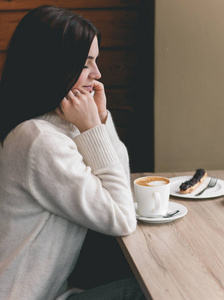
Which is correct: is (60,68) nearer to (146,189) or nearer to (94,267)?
(146,189)

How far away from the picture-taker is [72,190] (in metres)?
0.96

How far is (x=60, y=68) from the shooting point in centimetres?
104

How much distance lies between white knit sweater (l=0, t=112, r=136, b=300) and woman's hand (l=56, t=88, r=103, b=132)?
9 cm

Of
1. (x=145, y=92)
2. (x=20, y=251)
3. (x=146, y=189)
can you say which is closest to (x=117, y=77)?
(x=145, y=92)

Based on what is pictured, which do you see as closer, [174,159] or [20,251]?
[20,251]

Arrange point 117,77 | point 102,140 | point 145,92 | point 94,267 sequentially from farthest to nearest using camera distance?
point 117,77, point 145,92, point 94,267, point 102,140

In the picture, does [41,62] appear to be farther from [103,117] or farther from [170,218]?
[170,218]

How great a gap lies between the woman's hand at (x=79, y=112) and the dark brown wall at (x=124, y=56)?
0.93 meters

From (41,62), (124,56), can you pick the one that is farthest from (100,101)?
(124,56)

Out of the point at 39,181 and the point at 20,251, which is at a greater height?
the point at 39,181

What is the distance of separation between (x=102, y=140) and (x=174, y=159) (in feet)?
3.22

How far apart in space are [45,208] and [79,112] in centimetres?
29

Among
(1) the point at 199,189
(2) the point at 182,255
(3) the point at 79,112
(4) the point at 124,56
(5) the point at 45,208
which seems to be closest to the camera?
(2) the point at 182,255

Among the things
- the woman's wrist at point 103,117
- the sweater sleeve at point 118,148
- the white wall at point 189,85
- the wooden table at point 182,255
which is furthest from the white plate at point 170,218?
the white wall at point 189,85
